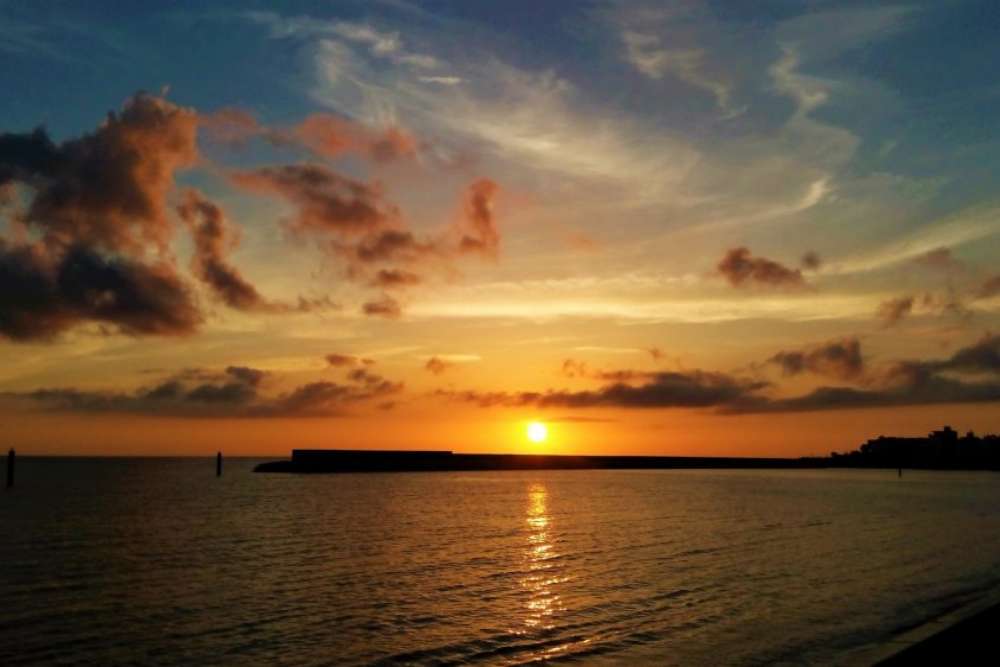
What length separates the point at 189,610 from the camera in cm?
2684

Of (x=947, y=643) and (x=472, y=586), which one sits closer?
(x=947, y=643)

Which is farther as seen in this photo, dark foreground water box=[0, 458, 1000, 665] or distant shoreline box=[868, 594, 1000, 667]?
dark foreground water box=[0, 458, 1000, 665]

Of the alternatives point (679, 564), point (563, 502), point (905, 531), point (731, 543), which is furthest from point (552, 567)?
point (563, 502)

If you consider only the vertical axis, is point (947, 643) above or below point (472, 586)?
above

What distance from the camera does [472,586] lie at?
32000 millimetres

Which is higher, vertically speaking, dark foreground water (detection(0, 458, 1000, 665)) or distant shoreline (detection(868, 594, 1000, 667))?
distant shoreline (detection(868, 594, 1000, 667))

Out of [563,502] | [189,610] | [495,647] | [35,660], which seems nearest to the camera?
[35,660]

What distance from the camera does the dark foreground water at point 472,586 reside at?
2203cm

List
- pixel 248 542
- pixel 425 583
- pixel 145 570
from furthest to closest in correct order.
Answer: pixel 248 542
pixel 145 570
pixel 425 583

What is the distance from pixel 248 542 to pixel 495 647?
28.6 metres

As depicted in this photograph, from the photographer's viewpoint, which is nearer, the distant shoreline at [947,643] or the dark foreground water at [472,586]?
the distant shoreline at [947,643]

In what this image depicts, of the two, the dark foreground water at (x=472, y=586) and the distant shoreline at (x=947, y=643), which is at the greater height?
the distant shoreline at (x=947, y=643)

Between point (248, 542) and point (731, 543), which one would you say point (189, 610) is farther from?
point (731, 543)

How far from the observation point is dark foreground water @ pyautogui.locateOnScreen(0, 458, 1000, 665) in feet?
72.3
